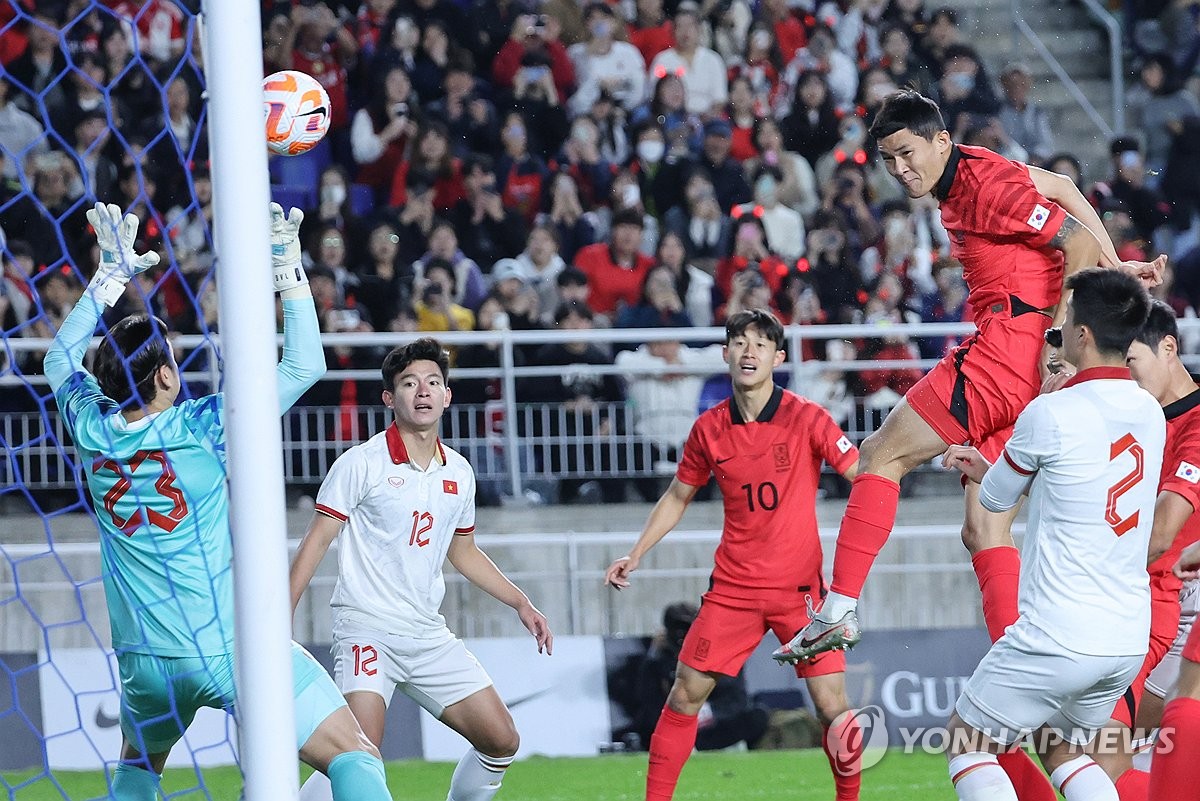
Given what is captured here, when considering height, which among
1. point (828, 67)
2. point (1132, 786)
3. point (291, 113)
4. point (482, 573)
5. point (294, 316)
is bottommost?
point (1132, 786)

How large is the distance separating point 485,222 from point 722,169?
1.85 m

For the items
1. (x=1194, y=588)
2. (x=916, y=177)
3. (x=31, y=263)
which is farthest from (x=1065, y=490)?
(x=31, y=263)

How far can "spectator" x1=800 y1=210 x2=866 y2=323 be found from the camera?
36.9 feet

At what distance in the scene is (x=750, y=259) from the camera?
11320mm

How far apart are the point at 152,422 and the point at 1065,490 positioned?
2.70 meters

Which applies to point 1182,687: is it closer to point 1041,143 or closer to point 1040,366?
point 1040,366

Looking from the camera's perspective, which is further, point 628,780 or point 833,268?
point 833,268

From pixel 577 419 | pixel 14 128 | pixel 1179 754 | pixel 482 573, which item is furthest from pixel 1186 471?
pixel 14 128

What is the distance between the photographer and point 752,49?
1306 cm

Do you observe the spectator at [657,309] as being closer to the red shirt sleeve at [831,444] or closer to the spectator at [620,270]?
the spectator at [620,270]

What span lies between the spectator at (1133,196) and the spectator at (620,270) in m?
3.62

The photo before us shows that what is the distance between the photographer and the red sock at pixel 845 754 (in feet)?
20.8

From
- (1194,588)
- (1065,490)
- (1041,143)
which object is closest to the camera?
(1065,490)

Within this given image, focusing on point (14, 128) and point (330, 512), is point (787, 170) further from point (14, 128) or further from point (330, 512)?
point (330, 512)
